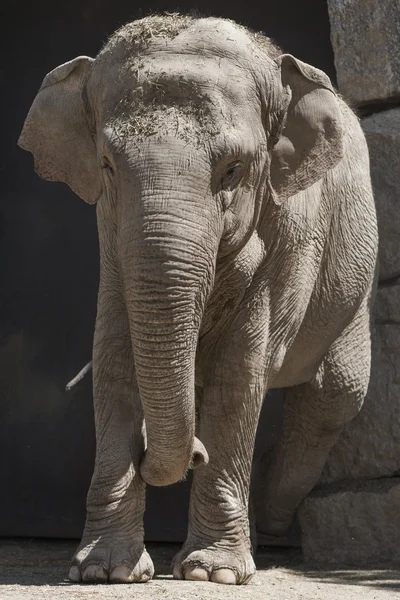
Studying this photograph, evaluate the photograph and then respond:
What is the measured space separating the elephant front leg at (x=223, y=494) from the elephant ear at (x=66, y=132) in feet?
2.98

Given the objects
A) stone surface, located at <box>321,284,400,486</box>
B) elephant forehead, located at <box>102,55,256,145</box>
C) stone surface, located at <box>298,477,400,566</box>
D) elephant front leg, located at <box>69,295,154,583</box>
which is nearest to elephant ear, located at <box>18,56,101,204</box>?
elephant forehead, located at <box>102,55,256,145</box>

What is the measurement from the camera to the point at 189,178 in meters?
4.57

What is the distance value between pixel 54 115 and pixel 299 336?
1.33 metres

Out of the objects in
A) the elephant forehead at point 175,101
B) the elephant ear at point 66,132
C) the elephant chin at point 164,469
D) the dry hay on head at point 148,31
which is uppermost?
the dry hay on head at point 148,31

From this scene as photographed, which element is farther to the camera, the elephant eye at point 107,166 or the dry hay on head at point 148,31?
the dry hay on head at point 148,31

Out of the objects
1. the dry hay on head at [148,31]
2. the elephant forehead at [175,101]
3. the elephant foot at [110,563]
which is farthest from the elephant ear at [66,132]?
the elephant foot at [110,563]

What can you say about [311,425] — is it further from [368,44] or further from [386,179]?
[368,44]

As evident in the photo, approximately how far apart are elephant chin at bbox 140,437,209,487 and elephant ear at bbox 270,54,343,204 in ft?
3.17

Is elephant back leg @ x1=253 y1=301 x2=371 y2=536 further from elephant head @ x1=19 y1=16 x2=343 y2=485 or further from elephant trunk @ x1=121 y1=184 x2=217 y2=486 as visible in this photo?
elephant trunk @ x1=121 y1=184 x2=217 y2=486

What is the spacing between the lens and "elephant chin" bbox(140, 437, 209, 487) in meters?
4.71

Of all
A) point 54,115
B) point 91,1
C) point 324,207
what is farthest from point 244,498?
point 91,1

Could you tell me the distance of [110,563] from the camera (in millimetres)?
4848

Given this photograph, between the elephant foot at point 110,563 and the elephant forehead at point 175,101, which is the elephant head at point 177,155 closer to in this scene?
the elephant forehead at point 175,101

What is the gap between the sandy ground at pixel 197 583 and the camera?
455cm
